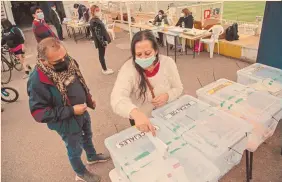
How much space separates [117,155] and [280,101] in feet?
4.84

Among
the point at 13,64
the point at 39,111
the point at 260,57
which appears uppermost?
the point at 39,111

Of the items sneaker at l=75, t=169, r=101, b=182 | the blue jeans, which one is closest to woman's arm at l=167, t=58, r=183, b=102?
the blue jeans

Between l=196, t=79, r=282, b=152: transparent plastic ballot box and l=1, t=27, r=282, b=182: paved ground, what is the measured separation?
0.65 meters

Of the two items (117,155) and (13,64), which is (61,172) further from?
(13,64)

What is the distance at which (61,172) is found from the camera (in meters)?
2.58

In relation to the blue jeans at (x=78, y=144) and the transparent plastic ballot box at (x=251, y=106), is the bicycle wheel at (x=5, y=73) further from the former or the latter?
the transparent plastic ballot box at (x=251, y=106)

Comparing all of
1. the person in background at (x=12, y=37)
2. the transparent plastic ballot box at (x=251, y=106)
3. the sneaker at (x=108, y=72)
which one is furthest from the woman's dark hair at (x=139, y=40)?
the person in background at (x=12, y=37)

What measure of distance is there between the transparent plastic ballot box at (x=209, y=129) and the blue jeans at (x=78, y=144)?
760 mm

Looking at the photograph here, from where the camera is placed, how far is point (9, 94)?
14.8 feet

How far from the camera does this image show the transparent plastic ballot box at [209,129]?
1.44m

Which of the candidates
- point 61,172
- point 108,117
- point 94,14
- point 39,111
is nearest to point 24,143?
point 61,172

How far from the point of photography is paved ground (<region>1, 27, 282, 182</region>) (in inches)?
95.1

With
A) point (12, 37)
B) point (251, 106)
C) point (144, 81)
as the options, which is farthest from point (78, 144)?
point (12, 37)

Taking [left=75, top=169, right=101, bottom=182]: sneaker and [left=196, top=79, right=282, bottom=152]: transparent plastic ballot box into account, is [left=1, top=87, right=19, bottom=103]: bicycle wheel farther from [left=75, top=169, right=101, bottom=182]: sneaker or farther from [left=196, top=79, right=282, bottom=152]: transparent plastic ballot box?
[left=196, top=79, right=282, bottom=152]: transparent plastic ballot box
